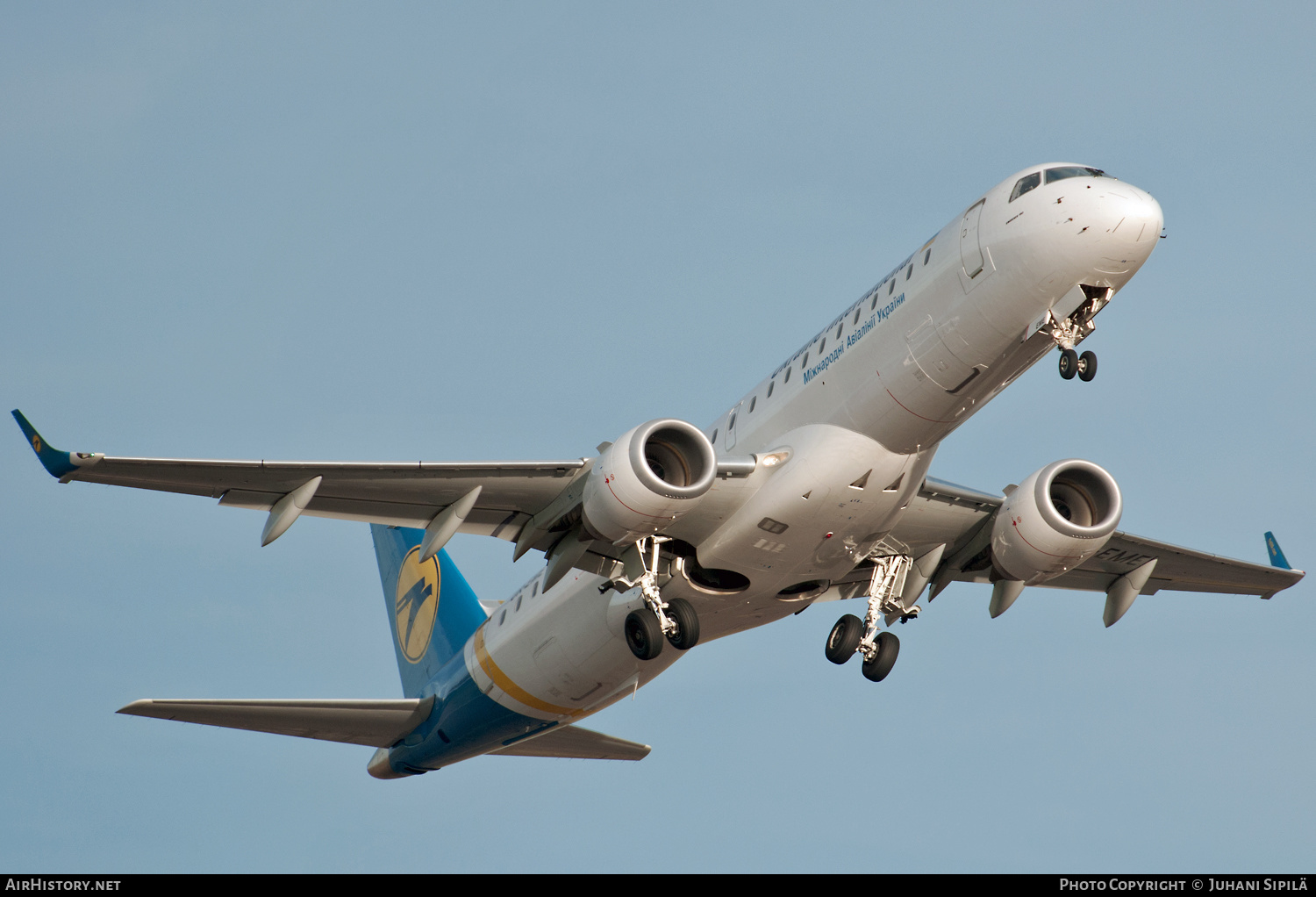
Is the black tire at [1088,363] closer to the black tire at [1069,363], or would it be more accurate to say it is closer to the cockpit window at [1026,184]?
the black tire at [1069,363]

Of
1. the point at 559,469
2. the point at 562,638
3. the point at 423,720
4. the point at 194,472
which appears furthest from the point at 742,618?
the point at 194,472

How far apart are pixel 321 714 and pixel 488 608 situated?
420 centimetres

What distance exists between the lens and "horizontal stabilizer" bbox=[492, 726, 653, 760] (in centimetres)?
3384

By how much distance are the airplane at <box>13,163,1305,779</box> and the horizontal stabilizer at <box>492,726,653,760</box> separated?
196 cm

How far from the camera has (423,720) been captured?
3309 cm

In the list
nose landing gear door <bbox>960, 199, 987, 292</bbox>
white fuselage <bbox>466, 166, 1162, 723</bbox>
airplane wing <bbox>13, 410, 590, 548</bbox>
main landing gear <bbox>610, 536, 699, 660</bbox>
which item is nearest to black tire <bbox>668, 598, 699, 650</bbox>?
main landing gear <bbox>610, 536, 699, 660</bbox>

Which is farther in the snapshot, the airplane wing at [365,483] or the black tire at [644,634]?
the black tire at [644,634]

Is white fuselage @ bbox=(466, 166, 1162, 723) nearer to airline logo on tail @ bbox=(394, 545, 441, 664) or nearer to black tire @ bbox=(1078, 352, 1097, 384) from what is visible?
black tire @ bbox=(1078, 352, 1097, 384)

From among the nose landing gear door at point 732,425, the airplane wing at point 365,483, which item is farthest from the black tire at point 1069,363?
the airplane wing at point 365,483

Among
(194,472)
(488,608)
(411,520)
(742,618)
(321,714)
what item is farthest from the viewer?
(488,608)

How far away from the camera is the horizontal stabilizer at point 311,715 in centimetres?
2828

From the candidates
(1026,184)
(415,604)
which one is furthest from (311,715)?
(1026,184)

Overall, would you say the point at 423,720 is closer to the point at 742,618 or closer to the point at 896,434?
the point at 742,618

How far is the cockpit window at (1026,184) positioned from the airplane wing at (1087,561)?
21.2ft
